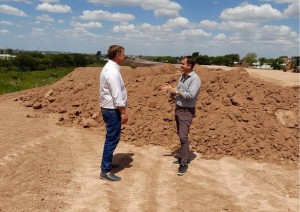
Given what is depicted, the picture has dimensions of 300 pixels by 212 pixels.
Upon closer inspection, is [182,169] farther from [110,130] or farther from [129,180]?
[110,130]

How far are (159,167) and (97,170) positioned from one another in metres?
1.06

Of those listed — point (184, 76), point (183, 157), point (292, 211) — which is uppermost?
point (184, 76)

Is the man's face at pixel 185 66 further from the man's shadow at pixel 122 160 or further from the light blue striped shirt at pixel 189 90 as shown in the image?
the man's shadow at pixel 122 160

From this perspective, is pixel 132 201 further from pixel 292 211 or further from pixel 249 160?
pixel 249 160

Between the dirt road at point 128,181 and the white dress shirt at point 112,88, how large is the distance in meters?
1.18

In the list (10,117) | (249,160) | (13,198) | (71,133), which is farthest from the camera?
(10,117)

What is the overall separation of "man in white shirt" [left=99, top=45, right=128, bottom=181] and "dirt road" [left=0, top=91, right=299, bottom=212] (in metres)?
0.62

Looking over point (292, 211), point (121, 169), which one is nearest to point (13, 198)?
point (121, 169)

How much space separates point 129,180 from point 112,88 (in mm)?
1484

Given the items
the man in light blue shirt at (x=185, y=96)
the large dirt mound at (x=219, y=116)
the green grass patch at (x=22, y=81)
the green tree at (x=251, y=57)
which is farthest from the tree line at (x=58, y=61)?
the man in light blue shirt at (x=185, y=96)

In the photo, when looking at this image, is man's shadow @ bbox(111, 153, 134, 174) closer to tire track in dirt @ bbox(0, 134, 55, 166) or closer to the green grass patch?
tire track in dirt @ bbox(0, 134, 55, 166)

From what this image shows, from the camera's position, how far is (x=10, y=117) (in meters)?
9.43

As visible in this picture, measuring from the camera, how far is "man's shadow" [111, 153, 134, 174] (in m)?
5.87

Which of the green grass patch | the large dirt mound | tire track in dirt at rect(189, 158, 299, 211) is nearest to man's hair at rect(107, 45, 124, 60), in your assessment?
tire track in dirt at rect(189, 158, 299, 211)
